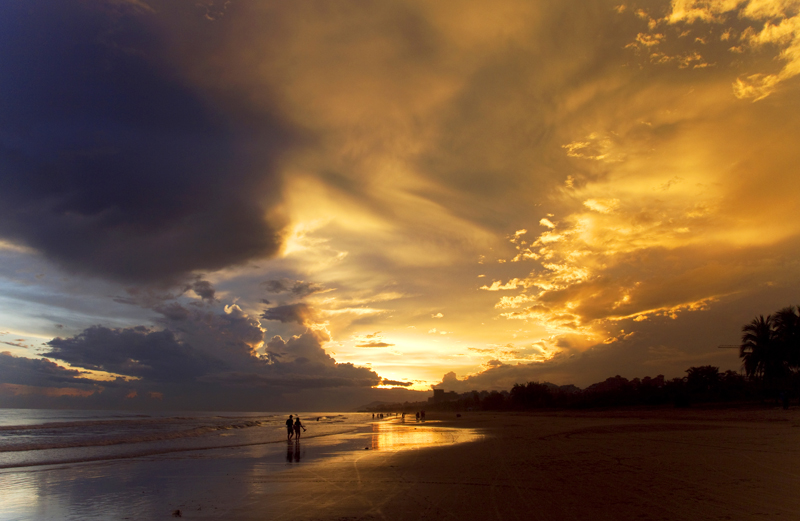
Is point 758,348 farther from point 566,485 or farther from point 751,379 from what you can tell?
point 566,485

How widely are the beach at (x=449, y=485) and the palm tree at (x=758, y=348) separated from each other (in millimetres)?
49684

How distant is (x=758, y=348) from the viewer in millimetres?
61656

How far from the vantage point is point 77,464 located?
22.2 m

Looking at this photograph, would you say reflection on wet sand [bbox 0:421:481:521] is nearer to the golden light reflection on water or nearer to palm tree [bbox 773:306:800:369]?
the golden light reflection on water

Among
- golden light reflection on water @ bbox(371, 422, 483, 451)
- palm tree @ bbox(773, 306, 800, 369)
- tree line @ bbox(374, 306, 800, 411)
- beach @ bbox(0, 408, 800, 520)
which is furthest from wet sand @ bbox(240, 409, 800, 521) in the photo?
palm tree @ bbox(773, 306, 800, 369)

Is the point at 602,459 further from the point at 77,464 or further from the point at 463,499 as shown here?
the point at 77,464

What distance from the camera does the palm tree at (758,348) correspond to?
59.9 meters

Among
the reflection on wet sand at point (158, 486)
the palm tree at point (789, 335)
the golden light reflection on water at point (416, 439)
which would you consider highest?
the palm tree at point (789, 335)

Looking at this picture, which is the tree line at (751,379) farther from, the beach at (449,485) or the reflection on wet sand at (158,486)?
the reflection on wet sand at (158,486)

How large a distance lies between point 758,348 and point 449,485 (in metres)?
70.8

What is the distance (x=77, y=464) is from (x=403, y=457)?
17447mm

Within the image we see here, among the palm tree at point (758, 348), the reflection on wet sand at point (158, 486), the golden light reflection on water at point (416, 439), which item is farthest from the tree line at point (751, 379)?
the reflection on wet sand at point (158, 486)

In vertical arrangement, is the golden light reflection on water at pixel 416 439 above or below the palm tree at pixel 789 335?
below

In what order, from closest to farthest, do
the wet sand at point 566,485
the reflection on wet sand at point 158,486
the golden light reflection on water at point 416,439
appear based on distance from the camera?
the wet sand at point 566,485 < the reflection on wet sand at point 158,486 < the golden light reflection on water at point 416,439
